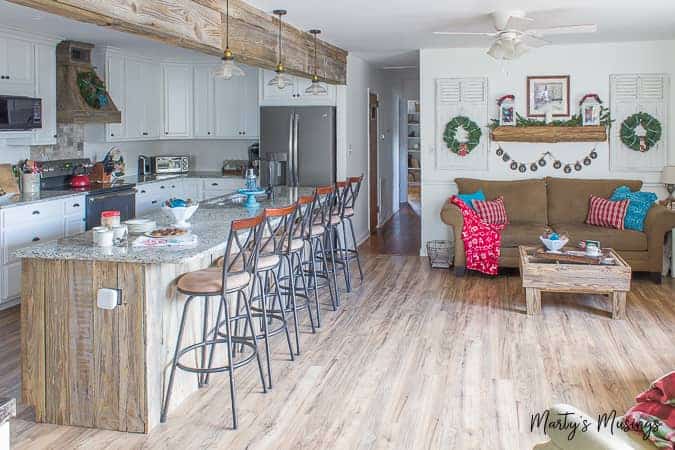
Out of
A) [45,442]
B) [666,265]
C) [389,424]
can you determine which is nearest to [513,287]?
[666,265]

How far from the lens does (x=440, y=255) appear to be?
7.77 metres

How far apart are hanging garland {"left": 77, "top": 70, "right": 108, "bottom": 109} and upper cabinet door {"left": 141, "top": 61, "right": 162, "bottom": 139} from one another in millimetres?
979

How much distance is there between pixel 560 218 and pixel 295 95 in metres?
3.19

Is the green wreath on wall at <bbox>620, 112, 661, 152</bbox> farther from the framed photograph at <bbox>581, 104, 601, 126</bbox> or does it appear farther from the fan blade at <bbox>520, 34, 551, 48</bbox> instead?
the fan blade at <bbox>520, 34, 551, 48</bbox>

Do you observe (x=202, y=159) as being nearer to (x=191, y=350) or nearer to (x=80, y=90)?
(x=80, y=90)

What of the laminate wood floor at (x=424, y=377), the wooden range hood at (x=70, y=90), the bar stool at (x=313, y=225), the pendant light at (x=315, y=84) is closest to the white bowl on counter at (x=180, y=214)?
the bar stool at (x=313, y=225)

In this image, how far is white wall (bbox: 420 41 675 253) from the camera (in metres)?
7.75

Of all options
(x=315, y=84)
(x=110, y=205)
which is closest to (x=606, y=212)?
(x=315, y=84)

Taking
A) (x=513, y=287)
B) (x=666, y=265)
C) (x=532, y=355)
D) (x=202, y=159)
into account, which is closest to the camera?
(x=532, y=355)

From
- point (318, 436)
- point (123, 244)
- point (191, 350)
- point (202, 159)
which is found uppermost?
point (202, 159)

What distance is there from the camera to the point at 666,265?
24.5ft

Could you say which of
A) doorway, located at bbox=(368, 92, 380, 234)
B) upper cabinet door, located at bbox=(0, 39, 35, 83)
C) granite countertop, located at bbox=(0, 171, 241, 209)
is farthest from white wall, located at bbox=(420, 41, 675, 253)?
upper cabinet door, located at bbox=(0, 39, 35, 83)

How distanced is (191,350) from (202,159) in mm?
5474

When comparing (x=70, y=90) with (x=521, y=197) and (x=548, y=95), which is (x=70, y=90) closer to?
(x=521, y=197)
